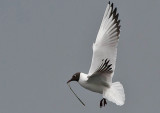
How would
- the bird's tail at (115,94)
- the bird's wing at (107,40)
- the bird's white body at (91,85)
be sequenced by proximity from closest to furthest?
the bird's tail at (115,94), the bird's white body at (91,85), the bird's wing at (107,40)

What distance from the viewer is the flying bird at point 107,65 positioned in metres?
7.90

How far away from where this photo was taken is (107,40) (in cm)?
869

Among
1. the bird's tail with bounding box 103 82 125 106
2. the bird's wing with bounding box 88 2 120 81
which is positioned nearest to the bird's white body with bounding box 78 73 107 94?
the bird's tail with bounding box 103 82 125 106

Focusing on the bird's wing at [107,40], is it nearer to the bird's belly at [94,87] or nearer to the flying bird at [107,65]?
the flying bird at [107,65]

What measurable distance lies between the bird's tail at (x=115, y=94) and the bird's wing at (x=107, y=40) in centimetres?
35

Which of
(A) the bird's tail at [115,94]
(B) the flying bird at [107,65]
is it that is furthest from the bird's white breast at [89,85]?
(A) the bird's tail at [115,94]

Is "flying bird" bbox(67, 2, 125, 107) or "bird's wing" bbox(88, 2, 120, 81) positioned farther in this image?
"bird's wing" bbox(88, 2, 120, 81)

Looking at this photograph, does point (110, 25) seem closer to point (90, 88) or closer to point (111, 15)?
point (111, 15)

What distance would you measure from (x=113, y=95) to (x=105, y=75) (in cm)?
39

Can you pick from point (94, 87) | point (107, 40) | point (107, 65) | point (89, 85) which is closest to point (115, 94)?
point (94, 87)

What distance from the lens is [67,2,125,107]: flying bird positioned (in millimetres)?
7902

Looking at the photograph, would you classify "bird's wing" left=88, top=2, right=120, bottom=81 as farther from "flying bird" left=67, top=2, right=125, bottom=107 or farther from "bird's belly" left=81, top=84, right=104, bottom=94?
"bird's belly" left=81, top=84, right=104, bottom=94

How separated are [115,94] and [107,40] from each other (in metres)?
1.18

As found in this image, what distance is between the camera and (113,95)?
804 cm
